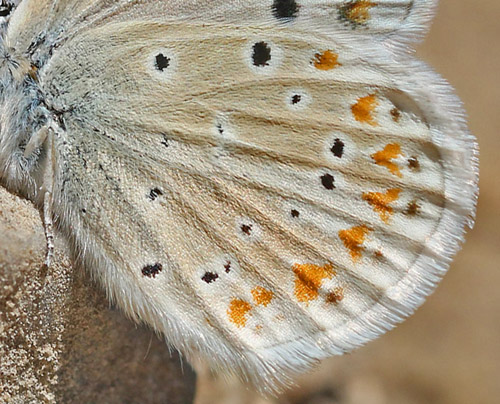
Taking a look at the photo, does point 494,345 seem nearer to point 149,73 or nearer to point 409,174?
point 409,174

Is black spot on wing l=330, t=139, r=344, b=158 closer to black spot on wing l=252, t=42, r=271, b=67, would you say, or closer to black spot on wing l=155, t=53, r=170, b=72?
black spot on wing l=252, t=42, r=271, b=67

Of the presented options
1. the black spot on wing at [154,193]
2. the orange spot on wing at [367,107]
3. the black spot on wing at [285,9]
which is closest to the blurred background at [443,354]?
the black spot on wing at [154,193]

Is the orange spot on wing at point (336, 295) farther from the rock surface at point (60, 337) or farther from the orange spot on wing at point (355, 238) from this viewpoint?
the rock surface at point (60, 337)

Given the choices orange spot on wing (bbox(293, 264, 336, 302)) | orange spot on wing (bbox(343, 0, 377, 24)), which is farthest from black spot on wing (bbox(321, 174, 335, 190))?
orange spot on wing (bbox(343, 0, 377, 24))

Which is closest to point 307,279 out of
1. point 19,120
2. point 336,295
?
point 336,295

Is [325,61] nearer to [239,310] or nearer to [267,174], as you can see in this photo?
[267,174]

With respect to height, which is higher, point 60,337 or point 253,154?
point 253,154
